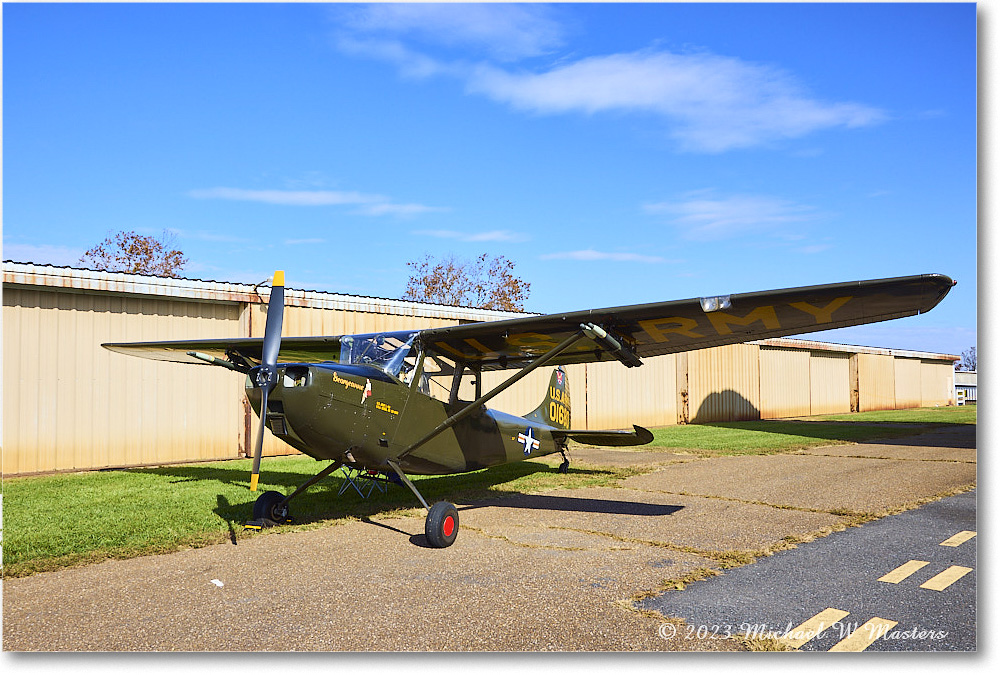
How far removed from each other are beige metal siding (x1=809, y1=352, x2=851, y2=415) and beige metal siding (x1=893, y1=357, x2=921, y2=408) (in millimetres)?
8064

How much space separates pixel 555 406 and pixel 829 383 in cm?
3196

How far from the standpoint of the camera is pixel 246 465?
1488 centimetres

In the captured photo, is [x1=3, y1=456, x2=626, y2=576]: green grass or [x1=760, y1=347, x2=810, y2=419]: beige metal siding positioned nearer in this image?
[x1=3, y1=456, x2=626, y2=576]: green grass

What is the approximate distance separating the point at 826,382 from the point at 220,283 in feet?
115

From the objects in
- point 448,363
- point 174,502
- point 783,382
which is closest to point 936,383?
point 783,382

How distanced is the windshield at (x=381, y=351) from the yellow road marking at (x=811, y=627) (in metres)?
5.32

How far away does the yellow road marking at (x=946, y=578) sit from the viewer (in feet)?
17.7

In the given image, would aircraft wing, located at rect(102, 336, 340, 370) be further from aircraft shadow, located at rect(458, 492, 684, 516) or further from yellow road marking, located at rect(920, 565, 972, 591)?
yellow road marking, located at rect(920, 565, 972, 591)

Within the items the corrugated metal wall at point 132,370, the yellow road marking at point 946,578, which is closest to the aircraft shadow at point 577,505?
the corrugated metal wall at point 132,370

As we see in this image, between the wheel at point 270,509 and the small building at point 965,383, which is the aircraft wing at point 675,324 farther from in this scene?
the small building at point 965,383

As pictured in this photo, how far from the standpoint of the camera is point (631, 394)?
25875 mm

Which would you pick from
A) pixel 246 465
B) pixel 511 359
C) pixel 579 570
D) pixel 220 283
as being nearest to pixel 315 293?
pixel 220 283

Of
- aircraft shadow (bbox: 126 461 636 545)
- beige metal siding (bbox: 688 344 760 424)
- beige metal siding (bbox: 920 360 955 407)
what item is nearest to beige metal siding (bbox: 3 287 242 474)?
aircraft shadow (bbox: 126 461 636 545)

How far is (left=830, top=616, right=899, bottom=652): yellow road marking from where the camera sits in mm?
4152
